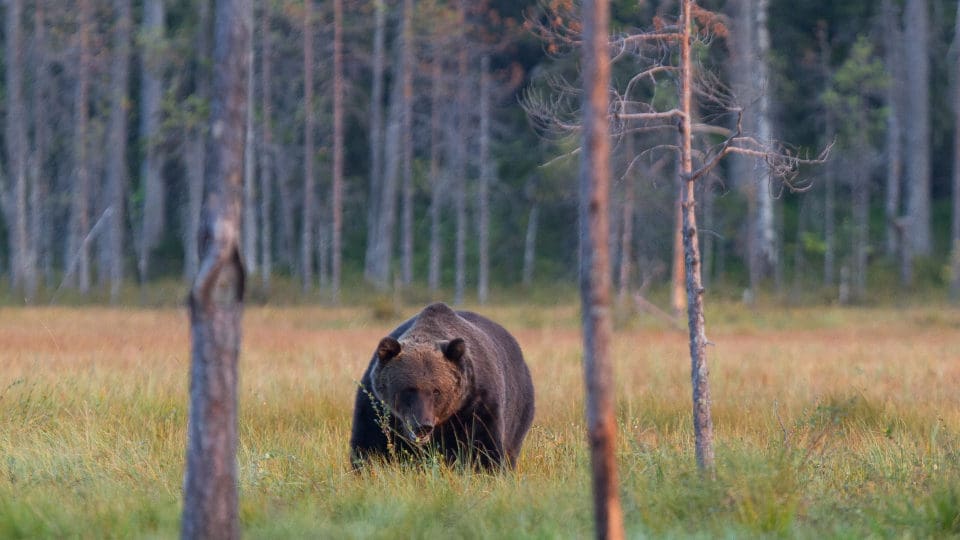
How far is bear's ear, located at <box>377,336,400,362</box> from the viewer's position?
8.03 metres

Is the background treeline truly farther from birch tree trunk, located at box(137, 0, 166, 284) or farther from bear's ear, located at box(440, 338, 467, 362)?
bear's ear, located at box(440, 338, 467, 362)

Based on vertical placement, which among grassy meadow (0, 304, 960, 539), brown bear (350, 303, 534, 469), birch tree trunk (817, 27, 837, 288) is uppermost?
birch tree trunk (817, 27, 837, 288)

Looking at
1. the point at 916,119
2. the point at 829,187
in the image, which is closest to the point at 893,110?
the point at 916,119

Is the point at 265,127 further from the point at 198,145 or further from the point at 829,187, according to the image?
the point at 829,187

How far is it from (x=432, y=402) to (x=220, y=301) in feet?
8.72

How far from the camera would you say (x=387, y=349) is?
8.08 m

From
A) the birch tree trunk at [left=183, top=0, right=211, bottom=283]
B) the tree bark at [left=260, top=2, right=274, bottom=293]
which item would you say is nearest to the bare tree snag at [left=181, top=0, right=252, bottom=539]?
the tree bark at [left=260, top=2, right=274, bottom=293]

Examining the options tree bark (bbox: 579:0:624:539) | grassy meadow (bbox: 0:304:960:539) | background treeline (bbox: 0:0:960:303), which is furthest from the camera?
background treeline (bbox: 0:0:960:303)

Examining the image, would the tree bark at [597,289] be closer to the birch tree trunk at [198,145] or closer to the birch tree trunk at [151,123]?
the birch tree trunk at [198,145]

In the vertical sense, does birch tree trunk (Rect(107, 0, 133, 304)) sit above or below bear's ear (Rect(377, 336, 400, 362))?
above

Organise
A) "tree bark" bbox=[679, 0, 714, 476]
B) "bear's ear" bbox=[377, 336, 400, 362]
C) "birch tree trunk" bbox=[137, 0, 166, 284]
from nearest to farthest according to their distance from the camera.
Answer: "bear's ear" bbox=[377, 336, 400, 362] < "tree bark" bbox=[679, 0, 714, 476] < "birch tree trunk" bbox=[137, 0, 166, 284]

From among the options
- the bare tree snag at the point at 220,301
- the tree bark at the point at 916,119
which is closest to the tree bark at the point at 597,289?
the bare tree snag at the point at 220,301

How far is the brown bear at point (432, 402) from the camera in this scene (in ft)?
26.1

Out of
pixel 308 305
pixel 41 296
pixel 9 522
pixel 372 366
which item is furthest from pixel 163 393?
pixel 41 296
